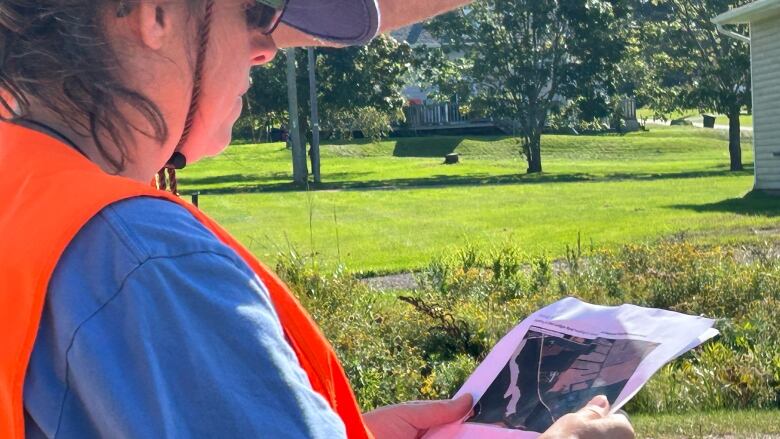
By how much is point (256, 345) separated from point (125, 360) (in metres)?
0.13

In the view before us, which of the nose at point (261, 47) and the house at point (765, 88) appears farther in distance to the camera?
the house at point (765, 88)

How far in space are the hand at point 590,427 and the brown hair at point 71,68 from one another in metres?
0.71

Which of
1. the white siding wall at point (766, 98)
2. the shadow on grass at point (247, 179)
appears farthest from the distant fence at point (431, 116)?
the white siding wall at point (766, 98)

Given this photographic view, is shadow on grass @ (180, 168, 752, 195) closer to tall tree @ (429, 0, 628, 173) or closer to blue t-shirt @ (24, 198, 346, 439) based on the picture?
tall tree @ (429, 0, 628, 173)

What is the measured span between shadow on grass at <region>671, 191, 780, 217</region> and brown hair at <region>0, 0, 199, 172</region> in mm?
17200

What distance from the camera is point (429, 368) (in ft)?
21.8

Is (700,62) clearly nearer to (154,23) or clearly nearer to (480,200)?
(480,200)

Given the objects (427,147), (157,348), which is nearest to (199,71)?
(157,348)

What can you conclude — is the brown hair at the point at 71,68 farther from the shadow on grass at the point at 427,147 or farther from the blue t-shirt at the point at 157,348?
the shadow on grass at the point at 427,147

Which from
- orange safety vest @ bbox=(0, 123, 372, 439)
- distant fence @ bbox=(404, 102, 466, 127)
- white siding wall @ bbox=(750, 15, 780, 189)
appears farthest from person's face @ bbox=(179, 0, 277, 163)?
distant fence @ bbox=(404, 102, 466, 127)

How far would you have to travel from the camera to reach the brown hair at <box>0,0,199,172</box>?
1.31 metres

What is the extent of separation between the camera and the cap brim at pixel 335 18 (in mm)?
1454

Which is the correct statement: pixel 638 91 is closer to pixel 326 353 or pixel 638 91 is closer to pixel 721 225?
pixel 721 225

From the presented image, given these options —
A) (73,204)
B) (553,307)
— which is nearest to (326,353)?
(73,204)
